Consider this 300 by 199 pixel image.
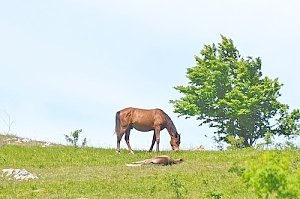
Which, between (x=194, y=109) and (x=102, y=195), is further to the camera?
(x=194, y=109)

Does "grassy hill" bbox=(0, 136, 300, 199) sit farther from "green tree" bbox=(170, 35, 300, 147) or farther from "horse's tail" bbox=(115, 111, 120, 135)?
"green tree" bbox=(170, 35, 300, 147)

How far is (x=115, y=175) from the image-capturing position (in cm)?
2614

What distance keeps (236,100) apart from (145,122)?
50.4 ft

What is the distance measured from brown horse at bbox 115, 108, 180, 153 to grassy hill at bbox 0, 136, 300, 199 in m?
1.81

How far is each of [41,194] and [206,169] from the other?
302 inches

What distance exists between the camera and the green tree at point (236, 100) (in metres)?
52.8

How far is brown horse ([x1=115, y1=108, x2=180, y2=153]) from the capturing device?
1494 inches

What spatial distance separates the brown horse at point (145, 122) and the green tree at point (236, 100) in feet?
46.8

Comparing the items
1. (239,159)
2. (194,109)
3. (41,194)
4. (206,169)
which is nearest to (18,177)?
(41,194)

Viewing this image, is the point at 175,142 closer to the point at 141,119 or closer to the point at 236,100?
the point at 141,119

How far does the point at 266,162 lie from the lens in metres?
12.8

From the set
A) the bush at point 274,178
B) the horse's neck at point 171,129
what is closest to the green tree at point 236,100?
the horse's neck at point 171,129

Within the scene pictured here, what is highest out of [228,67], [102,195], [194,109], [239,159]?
[228,67]

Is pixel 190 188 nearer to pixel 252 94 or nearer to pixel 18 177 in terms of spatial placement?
pixel 18 177
